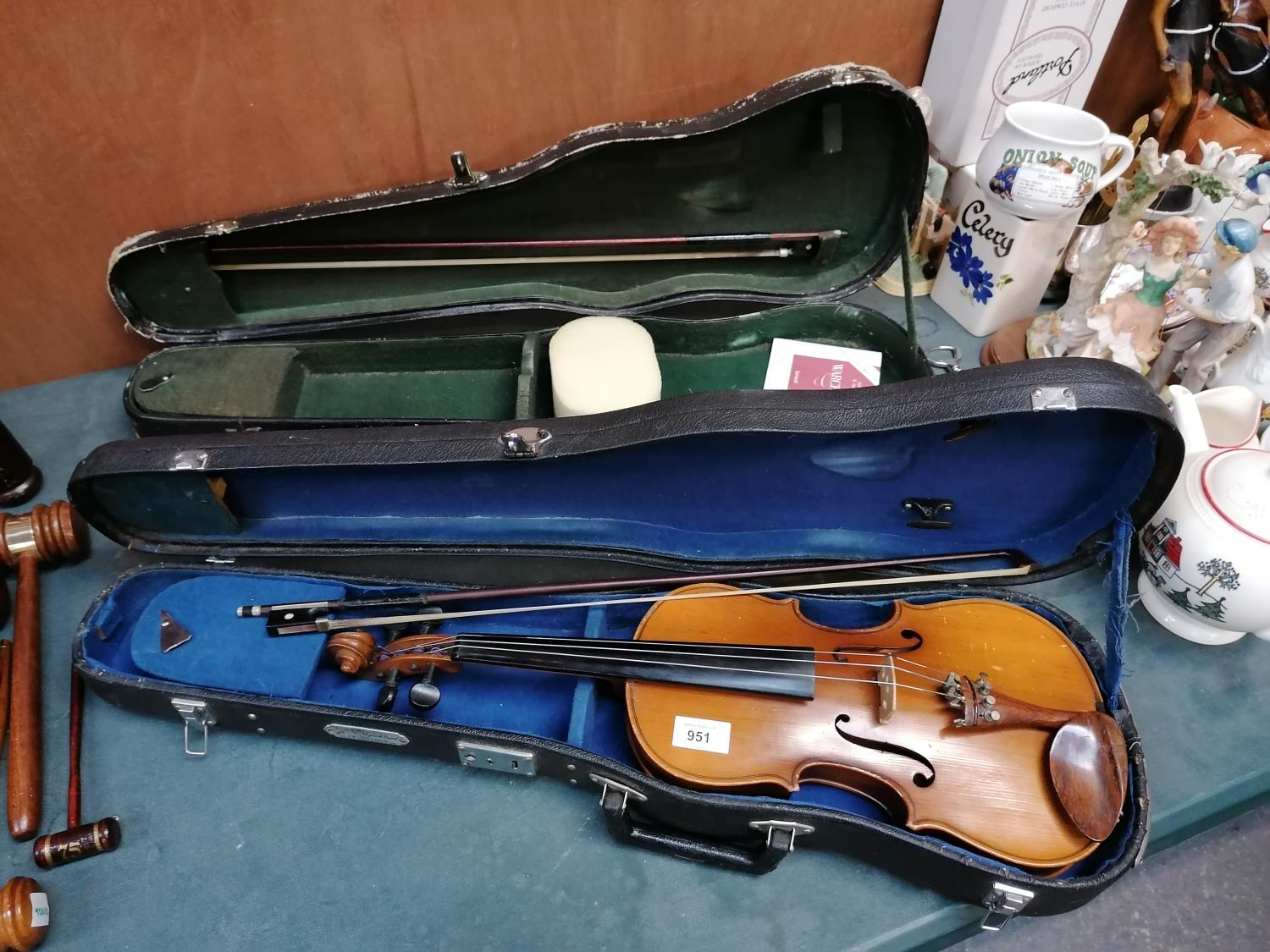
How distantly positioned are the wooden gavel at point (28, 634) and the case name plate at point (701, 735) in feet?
3.14

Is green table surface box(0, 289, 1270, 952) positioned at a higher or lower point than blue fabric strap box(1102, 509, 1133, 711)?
lower

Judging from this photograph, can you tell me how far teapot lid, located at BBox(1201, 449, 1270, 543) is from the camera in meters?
1.13

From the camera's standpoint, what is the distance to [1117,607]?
1.10 metres

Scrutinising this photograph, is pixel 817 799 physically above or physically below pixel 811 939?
above

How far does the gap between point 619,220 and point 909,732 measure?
1.07 m

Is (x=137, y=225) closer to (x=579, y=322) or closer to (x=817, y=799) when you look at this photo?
(x=579, y=322)

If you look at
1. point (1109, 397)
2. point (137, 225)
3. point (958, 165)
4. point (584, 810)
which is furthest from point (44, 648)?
point (958, 165)

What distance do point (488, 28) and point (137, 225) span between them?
769mm

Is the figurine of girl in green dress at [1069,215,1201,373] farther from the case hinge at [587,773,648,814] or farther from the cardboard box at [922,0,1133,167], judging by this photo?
the case hinge at [587,773,648,814]

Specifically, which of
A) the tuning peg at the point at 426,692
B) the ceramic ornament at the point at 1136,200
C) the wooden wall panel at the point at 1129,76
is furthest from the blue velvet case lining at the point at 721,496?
the wooden wall panel at the point at 1129,76

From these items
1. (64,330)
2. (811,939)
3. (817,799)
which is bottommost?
(811,939)

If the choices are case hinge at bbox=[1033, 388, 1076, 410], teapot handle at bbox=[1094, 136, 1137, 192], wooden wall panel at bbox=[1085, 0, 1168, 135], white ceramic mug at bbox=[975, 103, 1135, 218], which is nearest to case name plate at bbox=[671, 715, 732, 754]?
case hinge at bbox=[1033, 388, 1076, 410]

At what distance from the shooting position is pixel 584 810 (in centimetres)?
123

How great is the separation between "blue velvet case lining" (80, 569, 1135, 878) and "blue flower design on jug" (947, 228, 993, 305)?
75 cm
